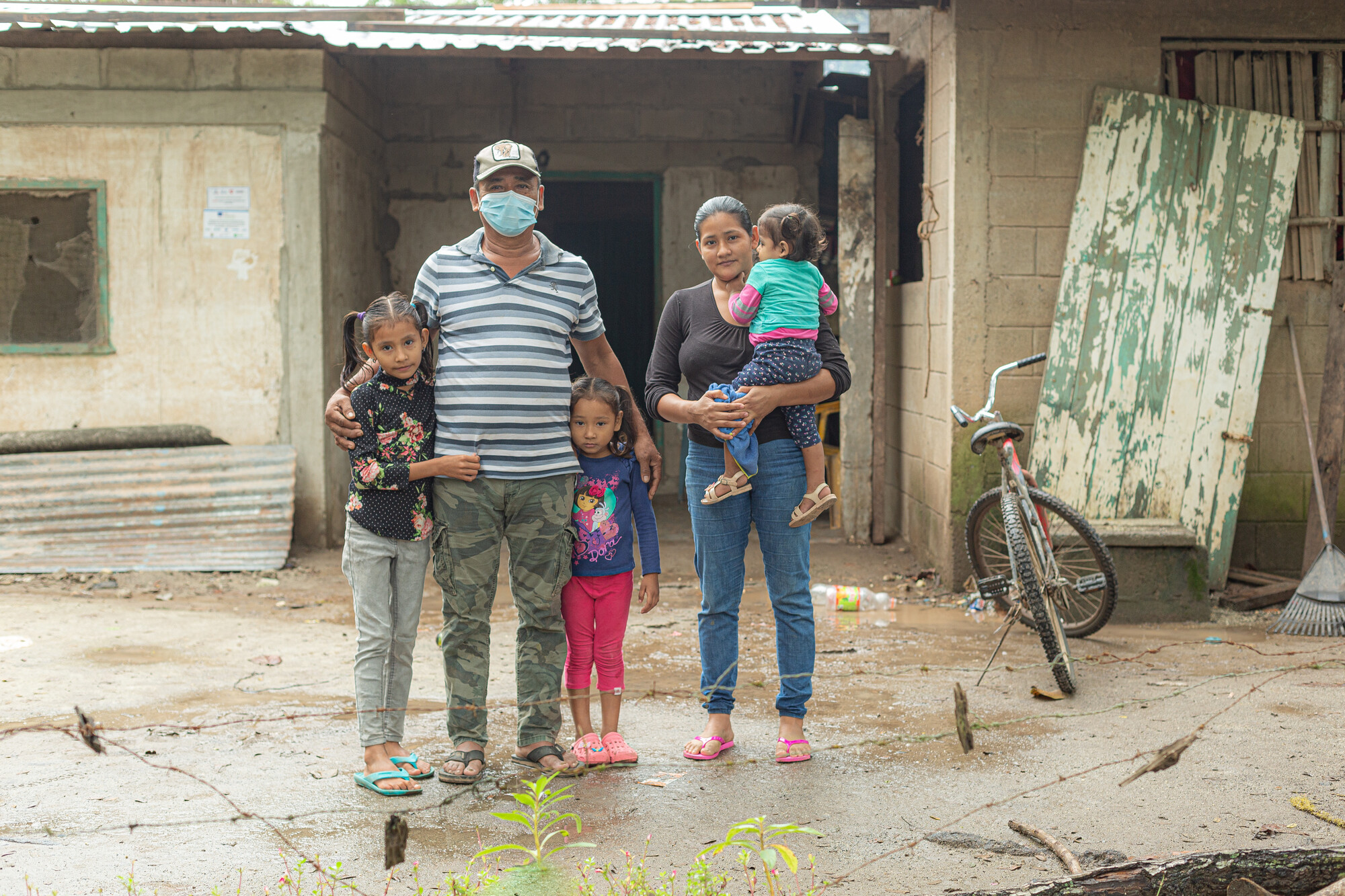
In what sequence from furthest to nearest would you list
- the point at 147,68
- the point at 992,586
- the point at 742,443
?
the point at 147,68
the point at 992,586
the point at 742,443

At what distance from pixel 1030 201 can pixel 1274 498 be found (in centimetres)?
217

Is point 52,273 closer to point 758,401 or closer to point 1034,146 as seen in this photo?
point 758,401

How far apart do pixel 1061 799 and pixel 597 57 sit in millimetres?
5194

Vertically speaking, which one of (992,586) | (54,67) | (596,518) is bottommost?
(992,586)

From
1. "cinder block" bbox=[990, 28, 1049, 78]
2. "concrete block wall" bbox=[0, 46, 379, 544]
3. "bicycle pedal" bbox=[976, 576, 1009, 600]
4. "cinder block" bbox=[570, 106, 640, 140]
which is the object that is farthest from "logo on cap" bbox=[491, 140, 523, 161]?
"cinder block" bbox=[570, 106, 640, 140]

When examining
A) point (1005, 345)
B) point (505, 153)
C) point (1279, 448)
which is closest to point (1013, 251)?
point (1005, 345)

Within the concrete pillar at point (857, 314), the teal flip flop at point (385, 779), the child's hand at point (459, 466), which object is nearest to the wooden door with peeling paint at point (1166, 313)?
the concrete pillar at point (857, 314)

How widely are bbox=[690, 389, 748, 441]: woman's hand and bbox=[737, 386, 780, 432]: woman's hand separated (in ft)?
0.07

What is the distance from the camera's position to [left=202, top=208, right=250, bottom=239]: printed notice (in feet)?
23.6

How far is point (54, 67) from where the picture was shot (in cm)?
701

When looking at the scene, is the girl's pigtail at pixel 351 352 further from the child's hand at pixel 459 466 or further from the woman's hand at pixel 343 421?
the child's hand at pixel 459 466

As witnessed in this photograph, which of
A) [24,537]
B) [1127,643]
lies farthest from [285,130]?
[1127,643]

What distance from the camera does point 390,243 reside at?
9219 mm

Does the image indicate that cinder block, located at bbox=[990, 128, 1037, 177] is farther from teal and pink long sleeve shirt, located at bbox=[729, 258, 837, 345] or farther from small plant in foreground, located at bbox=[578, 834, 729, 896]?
small plant in foreground, located at bbox=[578, 834, 729, 896]
